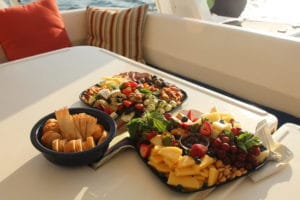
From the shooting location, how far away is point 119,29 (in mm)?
2260

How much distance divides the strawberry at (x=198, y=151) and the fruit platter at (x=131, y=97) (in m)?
0.26

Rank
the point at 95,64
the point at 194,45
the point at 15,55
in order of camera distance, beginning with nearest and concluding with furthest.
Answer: the point at 95,64 → the point at 194,45 → the point at 15,55

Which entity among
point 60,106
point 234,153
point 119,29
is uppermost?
point 234,153

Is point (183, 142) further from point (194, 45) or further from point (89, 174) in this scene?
point (194, 45)

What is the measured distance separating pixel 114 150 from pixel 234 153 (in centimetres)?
31

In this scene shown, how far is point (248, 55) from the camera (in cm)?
168

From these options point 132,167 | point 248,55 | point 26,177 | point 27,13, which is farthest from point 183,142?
point 27,13

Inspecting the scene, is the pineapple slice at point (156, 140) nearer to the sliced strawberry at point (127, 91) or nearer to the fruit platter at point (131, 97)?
the fruit platter at point (131, 97)

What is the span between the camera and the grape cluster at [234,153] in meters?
0.79

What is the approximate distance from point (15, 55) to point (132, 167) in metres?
1.47

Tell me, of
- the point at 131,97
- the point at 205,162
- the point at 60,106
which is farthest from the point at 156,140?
the point at 60,106

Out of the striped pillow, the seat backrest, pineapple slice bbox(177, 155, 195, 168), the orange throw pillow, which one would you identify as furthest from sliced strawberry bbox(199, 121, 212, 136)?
the seat backrest

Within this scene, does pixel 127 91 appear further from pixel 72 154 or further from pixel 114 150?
pixel 72 154

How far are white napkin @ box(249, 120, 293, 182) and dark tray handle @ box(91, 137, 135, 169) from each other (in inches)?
12.6
